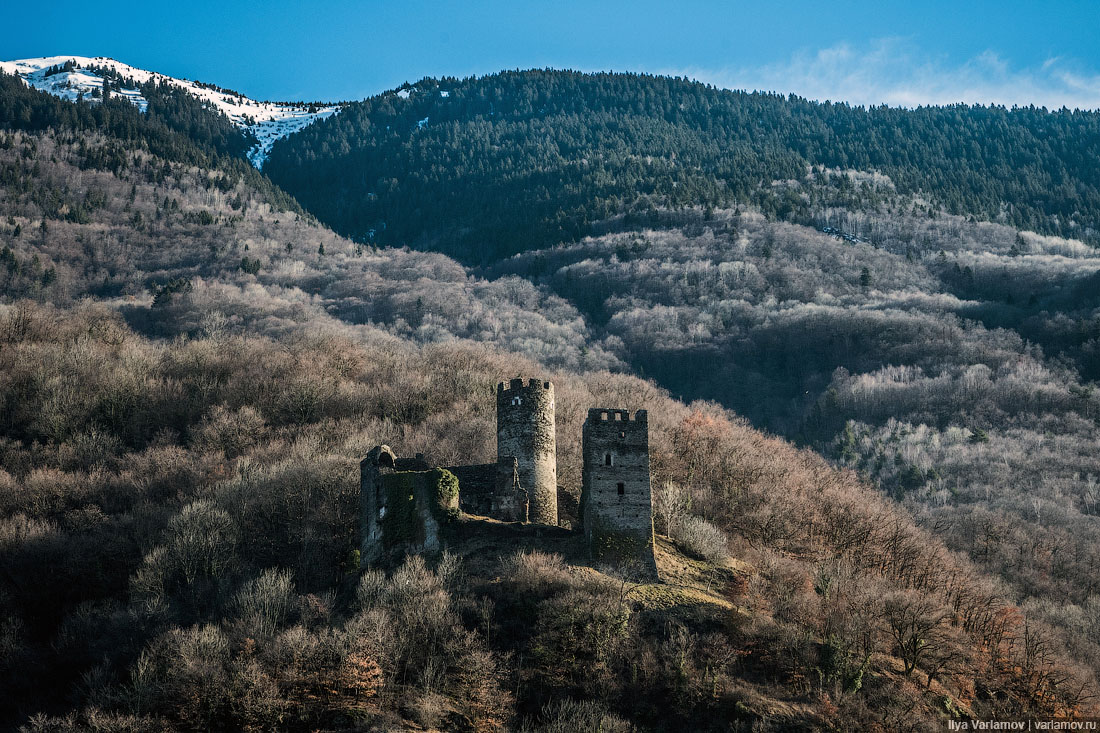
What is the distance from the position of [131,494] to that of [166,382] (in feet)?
72.4

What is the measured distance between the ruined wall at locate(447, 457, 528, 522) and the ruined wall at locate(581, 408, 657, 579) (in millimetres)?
3558

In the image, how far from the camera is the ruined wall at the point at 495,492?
4619 centimetres

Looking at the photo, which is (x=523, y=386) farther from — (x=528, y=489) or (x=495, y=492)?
(x=495, y=492)

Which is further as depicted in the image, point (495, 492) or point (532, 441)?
point (532, 441)

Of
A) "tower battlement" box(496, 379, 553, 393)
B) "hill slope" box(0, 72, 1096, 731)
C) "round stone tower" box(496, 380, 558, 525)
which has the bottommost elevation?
"hill slope" box(0, 72, 1096, 731)

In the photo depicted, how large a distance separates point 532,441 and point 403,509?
729 centimetres

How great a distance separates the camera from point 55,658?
51.6 m

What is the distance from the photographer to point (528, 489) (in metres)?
46.7

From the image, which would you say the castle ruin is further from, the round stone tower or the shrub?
the shrub

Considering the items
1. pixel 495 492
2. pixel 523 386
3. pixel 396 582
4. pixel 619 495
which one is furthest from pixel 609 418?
pixel 396 582

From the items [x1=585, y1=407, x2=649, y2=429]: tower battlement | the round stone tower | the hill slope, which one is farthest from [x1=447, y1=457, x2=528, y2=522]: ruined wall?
[x1=585, y1=407, x2=649, y2=429]: tower battlement

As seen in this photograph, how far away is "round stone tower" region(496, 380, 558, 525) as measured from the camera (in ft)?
154

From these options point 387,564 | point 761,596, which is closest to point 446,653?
point 387,564

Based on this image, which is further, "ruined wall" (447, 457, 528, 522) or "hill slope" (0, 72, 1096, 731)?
"ruined wall" (447, 457, 528, 522)
